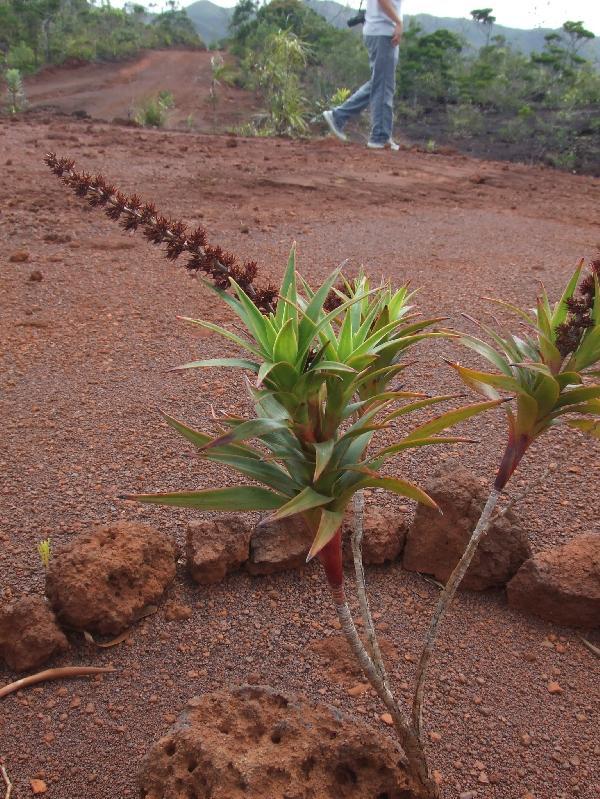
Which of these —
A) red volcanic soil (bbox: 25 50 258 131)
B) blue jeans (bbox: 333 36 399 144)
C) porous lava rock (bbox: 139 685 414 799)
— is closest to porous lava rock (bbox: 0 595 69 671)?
porous lava rock (bbox: 139 685 414 799)

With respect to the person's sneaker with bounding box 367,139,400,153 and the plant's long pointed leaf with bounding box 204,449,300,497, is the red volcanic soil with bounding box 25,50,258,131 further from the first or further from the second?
the plant's long pointed leaf with bounding box 204,449,300,497

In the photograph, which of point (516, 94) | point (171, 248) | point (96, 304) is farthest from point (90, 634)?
point (516, 94)

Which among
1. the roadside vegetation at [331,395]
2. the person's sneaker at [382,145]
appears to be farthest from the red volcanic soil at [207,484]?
the person's sneaker at [382,145]

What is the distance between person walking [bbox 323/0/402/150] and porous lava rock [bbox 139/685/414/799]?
8767 mm

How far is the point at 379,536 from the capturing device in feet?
7.09

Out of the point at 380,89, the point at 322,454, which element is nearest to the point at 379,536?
the point at 322,454

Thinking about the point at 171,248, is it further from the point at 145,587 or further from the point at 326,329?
the point at 145,587

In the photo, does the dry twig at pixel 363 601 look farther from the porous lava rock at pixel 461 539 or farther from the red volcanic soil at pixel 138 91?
the red volcanic soil at pixel 138 91

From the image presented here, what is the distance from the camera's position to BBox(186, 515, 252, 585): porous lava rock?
81.0 inches

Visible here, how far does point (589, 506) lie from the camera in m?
2.45

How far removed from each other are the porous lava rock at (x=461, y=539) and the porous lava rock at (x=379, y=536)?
1.3 inches

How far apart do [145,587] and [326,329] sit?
1081 mm

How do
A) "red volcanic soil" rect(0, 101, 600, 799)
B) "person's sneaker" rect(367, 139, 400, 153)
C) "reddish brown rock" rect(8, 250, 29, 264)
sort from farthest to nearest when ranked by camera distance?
"person's sneaker" rect(367, 139, 400, 153) < "reddish brown rock" rect(8, 250, 29, 264) < "red volcanic soil" rect(0, 101, 600, 799)

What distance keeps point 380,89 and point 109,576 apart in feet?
28.0
